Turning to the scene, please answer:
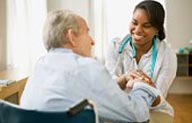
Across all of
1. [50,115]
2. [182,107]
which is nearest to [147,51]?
[50,115]

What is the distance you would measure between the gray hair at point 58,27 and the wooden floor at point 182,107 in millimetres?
2842

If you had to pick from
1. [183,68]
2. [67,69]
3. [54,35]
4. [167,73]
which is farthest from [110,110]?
[183,68]

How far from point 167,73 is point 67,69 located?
636 mm

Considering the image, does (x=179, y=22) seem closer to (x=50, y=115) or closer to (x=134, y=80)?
(x=134, y=80)

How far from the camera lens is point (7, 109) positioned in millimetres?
1204

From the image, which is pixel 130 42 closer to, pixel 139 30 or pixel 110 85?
pixel 139 30

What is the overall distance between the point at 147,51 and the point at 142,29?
4.9 inches

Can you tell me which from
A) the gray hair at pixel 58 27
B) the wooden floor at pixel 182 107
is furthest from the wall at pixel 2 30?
the gray hair at pixel 58 27

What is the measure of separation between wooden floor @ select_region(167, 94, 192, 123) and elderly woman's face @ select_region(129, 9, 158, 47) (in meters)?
2.37

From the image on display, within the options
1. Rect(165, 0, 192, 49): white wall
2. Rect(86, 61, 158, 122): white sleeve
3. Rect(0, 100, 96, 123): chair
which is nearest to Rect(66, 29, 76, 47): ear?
Rect(86, 61, 158, 122): white sleeve

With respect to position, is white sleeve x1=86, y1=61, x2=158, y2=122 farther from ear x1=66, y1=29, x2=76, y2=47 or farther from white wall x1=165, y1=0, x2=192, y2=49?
white wall x1=165, y1=0, x2=192, y2=49

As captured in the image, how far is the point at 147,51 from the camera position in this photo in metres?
1.70

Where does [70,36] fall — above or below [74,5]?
below

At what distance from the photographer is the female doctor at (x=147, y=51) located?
63.9 inches
